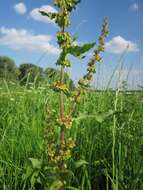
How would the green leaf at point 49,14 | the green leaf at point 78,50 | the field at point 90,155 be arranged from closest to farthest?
the green leaf at point 78,50, the green leaf at point 49,14, the field at point 90,155

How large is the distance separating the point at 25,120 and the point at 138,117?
3.48 feet

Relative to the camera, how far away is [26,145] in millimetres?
3008

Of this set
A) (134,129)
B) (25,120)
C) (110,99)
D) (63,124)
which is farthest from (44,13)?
(110,99)

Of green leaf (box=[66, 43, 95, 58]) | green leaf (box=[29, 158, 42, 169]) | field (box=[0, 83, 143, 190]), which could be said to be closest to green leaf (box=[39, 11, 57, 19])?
green leaf (box=[66, 43, 95, 58])

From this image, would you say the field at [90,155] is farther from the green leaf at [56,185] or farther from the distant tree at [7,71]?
the distant tree at [7,71]

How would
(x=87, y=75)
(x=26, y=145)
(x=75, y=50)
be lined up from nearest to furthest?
1. (x=75, y=50)
2. (x=87, y=75)
3. (x=26, y=145)

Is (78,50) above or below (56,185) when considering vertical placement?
above

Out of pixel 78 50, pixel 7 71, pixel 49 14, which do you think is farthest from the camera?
pixel 7 71

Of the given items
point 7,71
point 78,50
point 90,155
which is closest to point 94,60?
point 78,50

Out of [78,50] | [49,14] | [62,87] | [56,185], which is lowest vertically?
[56,185]

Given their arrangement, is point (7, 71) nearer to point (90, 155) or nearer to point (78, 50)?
point (90, 155)

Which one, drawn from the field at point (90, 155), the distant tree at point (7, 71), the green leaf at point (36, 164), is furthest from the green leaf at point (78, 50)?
the distant tree at point (7, 71)

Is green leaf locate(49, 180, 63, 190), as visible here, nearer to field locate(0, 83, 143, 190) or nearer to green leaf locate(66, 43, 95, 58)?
field locate(0, 83, 143, 190)

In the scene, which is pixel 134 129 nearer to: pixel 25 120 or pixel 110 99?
pixel 25 120
